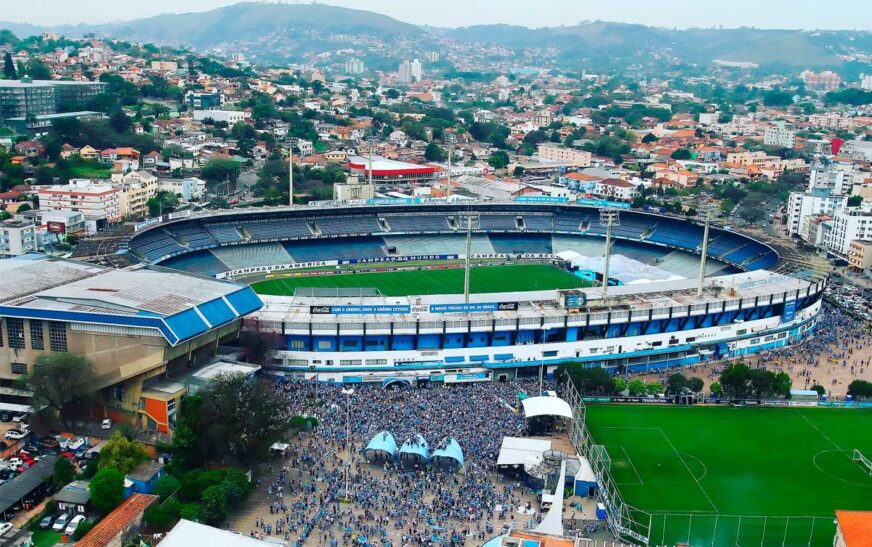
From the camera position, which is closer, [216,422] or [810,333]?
[216,422]

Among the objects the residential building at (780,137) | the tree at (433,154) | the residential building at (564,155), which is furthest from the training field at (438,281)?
the residential building at (780,137)

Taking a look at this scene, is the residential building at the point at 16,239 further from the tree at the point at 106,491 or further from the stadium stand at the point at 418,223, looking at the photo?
the tree at the point at 106,491

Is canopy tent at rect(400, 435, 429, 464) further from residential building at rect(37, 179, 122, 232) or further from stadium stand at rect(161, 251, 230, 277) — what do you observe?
residential building at rect(37, 179, 122, 232)

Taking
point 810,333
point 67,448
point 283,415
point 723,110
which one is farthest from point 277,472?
point 723,110

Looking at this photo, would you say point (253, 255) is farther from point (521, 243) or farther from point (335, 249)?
point (521, 243)

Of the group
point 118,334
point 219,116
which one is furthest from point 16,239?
point 219,116

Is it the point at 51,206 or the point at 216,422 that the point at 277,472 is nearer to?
the point at 216,422

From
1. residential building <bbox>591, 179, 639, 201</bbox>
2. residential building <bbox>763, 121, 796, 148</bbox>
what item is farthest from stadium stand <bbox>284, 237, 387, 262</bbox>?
residential building <bbox>763, 121, 796, 148</bbox>

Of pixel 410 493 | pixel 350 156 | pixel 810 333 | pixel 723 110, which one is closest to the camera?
pixel 410 493
